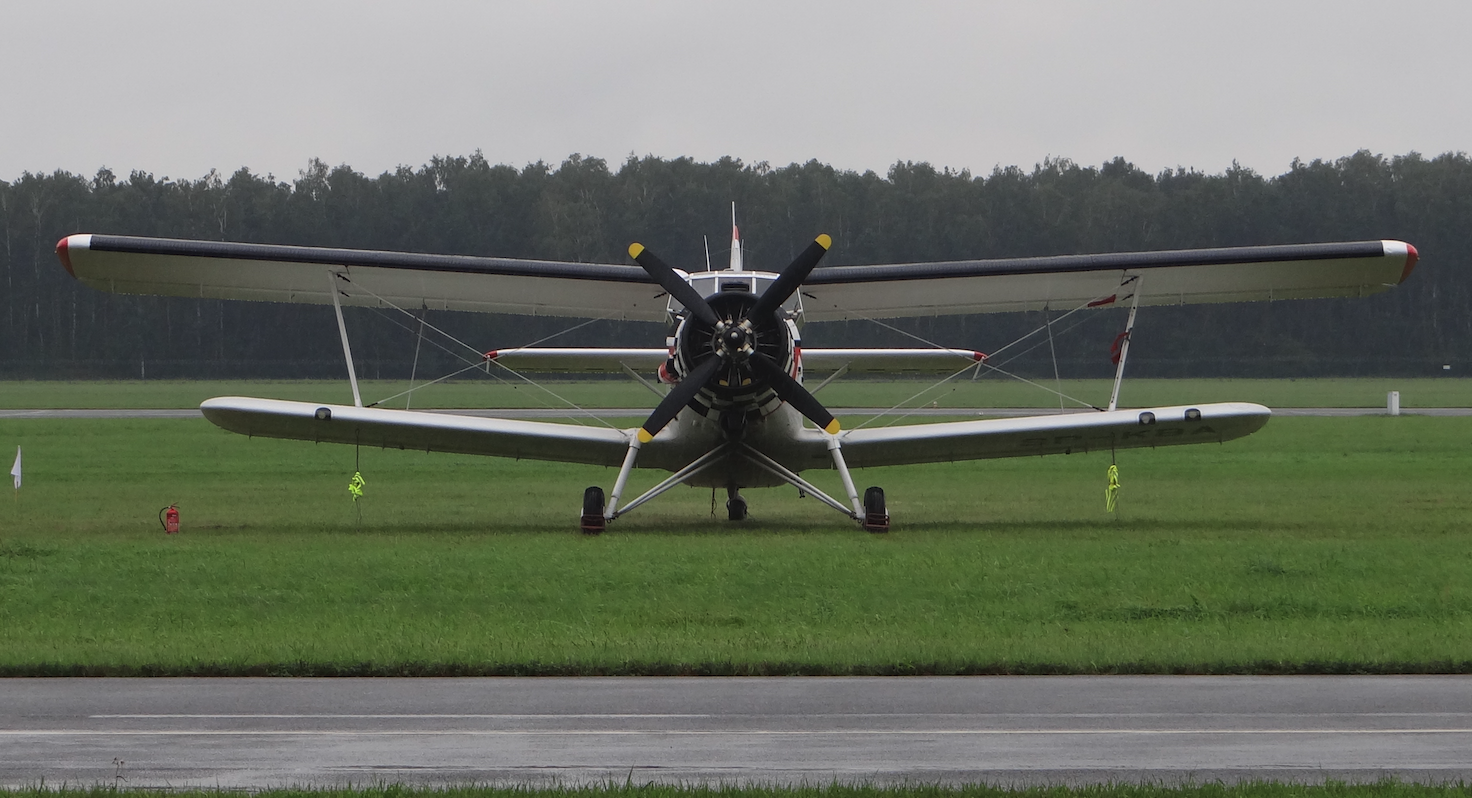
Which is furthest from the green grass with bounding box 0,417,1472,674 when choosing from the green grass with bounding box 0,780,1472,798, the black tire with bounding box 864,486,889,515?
the green grass with bounding box 0,780,1472,798

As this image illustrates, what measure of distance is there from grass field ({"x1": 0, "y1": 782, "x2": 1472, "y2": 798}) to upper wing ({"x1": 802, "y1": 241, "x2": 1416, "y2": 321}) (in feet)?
39.5

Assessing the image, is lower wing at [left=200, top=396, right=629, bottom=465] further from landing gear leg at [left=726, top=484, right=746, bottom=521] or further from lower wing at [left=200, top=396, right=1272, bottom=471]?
landing gear leg at [left=726, top=484, right=746, bottom=521]

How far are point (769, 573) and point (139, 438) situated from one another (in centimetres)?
3108

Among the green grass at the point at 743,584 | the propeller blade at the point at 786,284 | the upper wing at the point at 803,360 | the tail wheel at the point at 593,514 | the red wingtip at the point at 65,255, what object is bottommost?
the green grass at the point at 743,584

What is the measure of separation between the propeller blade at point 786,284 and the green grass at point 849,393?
121ft

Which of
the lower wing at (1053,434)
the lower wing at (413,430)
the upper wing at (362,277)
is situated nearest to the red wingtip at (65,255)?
the upper wing at (362,277)

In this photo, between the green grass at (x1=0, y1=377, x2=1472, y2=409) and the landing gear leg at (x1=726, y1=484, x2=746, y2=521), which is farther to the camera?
the green grass at (x1=0, y1=377, x2=1472, y2=409)

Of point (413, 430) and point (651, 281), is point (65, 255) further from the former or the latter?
point (651, 281)

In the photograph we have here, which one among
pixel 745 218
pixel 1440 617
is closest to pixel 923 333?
pixel 745 218

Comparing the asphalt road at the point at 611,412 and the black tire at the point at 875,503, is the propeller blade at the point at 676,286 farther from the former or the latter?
the asphalt road at the point at 611,412

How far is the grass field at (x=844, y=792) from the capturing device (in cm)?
659

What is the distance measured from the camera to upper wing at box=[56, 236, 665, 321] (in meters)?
18.7

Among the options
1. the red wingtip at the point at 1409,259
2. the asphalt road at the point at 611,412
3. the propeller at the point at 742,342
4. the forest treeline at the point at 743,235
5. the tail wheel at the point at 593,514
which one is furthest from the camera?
the forest treeline at the point at 743,235

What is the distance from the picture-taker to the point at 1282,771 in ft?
23.6
